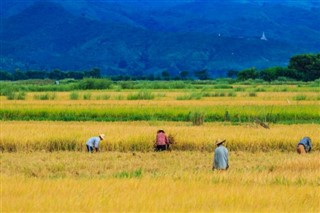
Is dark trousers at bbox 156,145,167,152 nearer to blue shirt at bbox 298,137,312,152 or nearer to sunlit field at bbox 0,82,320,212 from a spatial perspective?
sunlit field at bbox 0,82,320,212

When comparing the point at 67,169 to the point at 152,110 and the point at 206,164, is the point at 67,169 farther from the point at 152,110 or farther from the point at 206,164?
the point at 152,110

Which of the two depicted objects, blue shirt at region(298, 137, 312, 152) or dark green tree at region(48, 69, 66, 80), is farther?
dark green tree at region(48, 69, 66, 80)

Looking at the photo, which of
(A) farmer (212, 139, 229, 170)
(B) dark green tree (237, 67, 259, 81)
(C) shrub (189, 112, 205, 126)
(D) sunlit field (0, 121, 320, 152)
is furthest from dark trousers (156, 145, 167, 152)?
(B) dark green tree (237, 67, 259, 81)

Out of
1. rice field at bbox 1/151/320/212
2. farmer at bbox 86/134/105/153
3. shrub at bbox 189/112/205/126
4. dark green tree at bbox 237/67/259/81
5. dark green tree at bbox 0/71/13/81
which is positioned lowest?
rice field at bbox 1/151/320/212

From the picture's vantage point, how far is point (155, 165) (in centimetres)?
1573

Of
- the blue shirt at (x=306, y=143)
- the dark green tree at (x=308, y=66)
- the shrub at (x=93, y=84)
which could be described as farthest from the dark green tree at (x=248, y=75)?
the blue shirt at (x=306, y=143)

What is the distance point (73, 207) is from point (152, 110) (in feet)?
66.8

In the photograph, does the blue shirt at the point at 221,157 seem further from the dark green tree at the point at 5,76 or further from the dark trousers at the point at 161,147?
the dark green tree at the point at 5,76

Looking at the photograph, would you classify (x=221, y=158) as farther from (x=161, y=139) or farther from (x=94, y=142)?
(x=94, y=142)

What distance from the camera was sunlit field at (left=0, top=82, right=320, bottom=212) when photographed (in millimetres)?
9930

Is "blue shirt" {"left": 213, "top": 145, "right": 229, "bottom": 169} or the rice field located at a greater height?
"blue shirt" {"left": 213, "top": 145, "right": 229, "bottom": 169}

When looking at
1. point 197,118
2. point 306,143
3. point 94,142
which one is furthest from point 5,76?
point 306,143

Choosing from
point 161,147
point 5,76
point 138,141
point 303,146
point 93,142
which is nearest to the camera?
point 303,146

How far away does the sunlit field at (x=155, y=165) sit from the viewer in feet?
32.6
